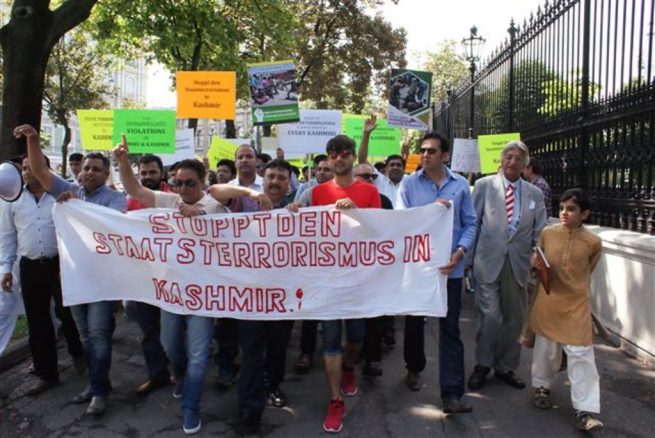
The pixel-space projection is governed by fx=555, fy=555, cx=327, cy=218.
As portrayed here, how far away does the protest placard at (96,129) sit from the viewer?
9180 millimetres

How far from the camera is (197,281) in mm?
4027

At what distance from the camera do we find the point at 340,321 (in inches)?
156

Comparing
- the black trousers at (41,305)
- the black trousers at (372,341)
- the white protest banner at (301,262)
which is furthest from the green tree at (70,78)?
the black trousers at (372,341)

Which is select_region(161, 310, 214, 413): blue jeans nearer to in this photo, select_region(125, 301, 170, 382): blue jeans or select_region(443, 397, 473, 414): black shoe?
select_region(125, 301, 170, 382): blue jeans

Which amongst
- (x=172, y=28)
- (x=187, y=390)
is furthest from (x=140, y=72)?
(x=187, y=390)

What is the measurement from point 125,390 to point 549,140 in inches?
238

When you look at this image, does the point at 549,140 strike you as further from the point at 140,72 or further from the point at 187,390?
the point at 140,72

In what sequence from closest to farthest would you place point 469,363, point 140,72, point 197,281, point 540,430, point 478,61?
point 540,430, point 197,281, point 469,363, point 478,61, point 140,72

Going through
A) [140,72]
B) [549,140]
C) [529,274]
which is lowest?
[529,274]

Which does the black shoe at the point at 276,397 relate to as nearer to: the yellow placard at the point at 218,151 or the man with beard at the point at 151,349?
the man with beard at the point at 151,349

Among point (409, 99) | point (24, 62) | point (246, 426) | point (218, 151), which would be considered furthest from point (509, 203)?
point (24, 62)

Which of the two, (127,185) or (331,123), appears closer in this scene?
(127,185)

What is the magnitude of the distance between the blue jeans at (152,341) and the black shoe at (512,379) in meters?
2.80

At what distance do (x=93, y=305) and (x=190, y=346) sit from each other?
0.94 m
